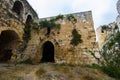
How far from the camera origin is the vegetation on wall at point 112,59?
7.40m

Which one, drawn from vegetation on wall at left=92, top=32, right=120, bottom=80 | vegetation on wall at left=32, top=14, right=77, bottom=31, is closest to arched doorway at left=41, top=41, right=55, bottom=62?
vegetation on wall at left=32, top=14, right=77, bottom=31

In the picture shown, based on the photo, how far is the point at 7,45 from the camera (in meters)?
10.3

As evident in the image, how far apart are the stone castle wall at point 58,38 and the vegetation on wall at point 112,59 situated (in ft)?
2.56

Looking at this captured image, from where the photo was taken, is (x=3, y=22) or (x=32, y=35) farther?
(x=32, y=35)

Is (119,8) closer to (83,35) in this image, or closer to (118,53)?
(118,53)

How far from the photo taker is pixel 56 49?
10141 millimetres

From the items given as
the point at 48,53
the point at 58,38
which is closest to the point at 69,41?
the point at 58,38

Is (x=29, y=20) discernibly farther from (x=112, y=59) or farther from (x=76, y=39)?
(x=112, y=59)

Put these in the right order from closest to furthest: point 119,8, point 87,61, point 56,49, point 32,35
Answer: point 87,61
point 56,49
point 32,35
point 119,8

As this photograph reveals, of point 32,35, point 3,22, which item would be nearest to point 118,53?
point 32,35

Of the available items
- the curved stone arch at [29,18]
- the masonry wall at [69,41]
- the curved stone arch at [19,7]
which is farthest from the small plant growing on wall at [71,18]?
the curved stone arch at [19,7]

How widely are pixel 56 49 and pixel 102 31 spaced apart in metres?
11.6

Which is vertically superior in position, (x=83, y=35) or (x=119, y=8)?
(x=119, y=8)

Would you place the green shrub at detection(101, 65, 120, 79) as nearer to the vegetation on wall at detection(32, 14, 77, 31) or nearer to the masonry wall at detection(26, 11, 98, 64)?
the masonry wall at detection(26, 11, 98, 64)
